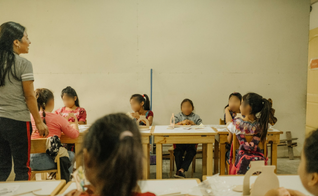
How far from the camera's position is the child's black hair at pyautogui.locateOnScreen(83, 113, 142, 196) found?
680mm

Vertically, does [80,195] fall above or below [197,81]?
below

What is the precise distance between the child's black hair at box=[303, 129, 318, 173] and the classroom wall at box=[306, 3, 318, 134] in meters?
3.85

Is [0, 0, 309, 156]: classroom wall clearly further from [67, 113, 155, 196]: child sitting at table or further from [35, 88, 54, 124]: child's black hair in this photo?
[67, 113, 155, 196]: child sitting at table

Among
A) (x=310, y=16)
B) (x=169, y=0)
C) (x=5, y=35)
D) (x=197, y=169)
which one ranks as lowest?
(x=197, y=169)

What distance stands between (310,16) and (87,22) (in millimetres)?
4074

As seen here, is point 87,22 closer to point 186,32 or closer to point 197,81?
point 186,32

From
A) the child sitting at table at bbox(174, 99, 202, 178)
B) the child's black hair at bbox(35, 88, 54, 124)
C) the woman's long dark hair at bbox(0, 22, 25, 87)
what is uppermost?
the woman's long dark hair at bbox(0, 22, 25, 87)

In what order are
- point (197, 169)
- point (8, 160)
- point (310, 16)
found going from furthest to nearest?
point (310, 16) < point (197, 169) < point (8, 160)

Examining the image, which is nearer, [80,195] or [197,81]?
[80,195]

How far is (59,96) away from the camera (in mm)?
4199

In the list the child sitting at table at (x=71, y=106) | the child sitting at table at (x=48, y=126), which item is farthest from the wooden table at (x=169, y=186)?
the child sitting at table at (x=71, y=106)

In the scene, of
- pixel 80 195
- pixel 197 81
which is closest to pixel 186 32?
pixel 197 81

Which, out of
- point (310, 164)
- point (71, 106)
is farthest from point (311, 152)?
point (71, 106)

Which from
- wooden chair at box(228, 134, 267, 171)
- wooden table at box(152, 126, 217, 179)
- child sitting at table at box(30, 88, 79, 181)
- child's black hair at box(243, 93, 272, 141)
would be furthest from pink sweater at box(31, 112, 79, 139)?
child's black hair at box(243, 93, 272, 141)
